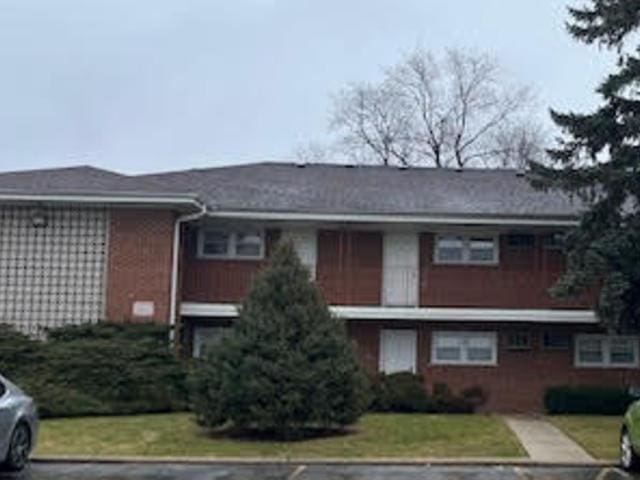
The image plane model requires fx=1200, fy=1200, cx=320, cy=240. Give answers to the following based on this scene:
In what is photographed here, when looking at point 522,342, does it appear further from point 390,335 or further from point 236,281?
point 236,281

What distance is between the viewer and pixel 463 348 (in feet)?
101

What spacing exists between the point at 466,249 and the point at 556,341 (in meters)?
3.29

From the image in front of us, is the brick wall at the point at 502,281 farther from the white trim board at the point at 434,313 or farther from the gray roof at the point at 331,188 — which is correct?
the gray roof at the point at 331,188

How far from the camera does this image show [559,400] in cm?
2847

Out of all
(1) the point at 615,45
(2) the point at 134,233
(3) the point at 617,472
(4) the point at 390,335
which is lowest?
(3) the point at 617,472

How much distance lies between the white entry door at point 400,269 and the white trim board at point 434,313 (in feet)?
1.31

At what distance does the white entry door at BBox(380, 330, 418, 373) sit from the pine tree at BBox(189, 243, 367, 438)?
29.3 ft

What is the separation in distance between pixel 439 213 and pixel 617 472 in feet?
41.3

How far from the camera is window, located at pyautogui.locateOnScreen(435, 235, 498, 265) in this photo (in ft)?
100

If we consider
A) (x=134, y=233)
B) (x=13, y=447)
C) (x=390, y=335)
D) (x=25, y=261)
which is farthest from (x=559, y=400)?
(x=13, y=447)

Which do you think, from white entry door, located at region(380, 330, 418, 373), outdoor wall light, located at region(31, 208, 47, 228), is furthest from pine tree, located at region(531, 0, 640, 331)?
outdoor wall light, located at region(31, 208, 47, 228)

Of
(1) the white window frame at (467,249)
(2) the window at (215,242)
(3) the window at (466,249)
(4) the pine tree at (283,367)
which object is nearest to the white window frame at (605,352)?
(1) the white window frame at (467,249)

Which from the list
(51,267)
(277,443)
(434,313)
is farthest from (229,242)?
(277,443)

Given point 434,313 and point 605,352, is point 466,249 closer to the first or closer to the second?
point 434,313
